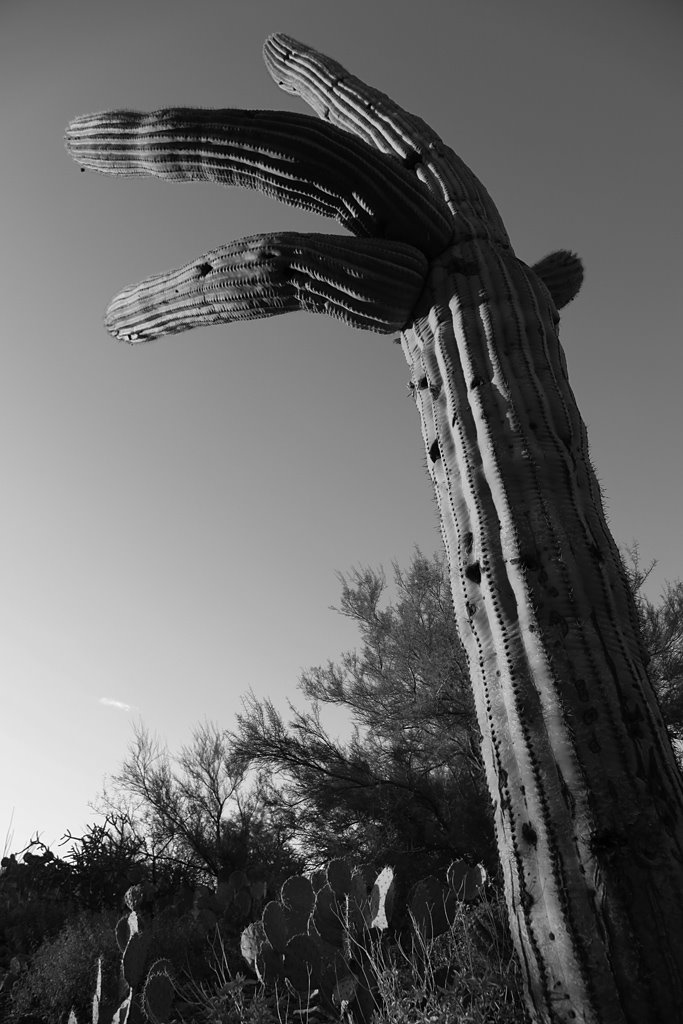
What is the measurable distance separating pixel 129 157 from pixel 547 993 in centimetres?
344

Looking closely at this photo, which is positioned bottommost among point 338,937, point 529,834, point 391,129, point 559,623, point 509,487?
point 338,937

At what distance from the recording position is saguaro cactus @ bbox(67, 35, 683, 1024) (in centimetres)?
153

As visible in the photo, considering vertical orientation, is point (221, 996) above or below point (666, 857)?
below

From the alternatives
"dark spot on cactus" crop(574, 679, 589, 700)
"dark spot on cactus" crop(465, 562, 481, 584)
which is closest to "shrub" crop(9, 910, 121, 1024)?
"dark spot on cactus" crop(465, 562, 481, 584)

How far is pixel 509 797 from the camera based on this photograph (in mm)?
1730

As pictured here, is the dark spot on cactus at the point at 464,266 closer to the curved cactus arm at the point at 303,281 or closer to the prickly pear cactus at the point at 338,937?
the curved cactus arm at the point at 303,281

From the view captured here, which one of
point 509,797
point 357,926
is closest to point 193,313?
point 509,797

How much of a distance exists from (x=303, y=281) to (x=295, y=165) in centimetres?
49

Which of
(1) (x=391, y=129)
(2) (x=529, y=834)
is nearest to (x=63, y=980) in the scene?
(2) (x=529, y=834)

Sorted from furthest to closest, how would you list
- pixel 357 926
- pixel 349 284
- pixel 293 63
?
pixel 293 63
pixel 357 926
pixel 349 284

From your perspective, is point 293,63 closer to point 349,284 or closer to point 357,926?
point 349,284

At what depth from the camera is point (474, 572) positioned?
2.04 meters

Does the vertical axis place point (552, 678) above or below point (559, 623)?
below

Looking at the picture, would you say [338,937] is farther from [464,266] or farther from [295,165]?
[295,165]
